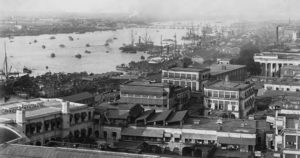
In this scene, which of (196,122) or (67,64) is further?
(67,64)

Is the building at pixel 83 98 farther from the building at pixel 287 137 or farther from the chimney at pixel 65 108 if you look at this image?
the building at pixel 287 137

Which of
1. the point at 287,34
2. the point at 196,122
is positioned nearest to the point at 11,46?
the point at 287,34

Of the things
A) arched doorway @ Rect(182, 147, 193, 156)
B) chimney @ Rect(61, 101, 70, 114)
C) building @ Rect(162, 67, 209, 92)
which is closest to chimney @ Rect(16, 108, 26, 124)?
chimney @ Rect(61, 101, 70, 114)

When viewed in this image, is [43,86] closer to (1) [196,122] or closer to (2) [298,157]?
(1) [196,122]

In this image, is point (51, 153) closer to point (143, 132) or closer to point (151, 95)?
point (143, 132)

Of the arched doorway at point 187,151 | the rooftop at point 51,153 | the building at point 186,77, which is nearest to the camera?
the rooftop at point 51,153

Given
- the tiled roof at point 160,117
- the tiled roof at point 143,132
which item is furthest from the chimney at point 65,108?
the tiled roof at point 160,117
